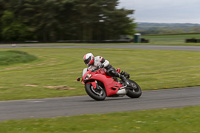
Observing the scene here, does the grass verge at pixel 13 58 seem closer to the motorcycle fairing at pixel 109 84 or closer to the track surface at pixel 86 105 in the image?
the track surface at pixel 86 105

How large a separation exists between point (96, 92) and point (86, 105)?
0.65 metres

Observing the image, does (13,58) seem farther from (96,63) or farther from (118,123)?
(118,123)

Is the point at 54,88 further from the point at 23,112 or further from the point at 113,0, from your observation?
the point at 113,0

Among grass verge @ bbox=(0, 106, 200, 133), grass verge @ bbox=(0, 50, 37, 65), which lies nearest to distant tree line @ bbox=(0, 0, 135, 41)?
grass verge @ bbox=(0, 50, 37, 65)

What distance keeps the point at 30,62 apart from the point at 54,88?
12155 mm

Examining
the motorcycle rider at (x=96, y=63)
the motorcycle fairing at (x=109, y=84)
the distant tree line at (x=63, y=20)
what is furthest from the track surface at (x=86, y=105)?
the distant tree line at (x=63, y=20)

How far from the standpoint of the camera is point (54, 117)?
732 centimetres

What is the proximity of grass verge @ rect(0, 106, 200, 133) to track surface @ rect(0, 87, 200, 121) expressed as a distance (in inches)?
28.4

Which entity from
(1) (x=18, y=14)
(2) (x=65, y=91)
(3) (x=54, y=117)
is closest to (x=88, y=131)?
(3) (x=54, y=117)

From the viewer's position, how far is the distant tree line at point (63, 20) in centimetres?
5303

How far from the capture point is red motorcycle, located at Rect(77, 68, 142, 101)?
29.8 ft

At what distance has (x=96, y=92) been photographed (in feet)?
30.3

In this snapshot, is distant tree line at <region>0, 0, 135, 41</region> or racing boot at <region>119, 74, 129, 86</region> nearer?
racing boot at <region>119, 74, 129, 86</region>

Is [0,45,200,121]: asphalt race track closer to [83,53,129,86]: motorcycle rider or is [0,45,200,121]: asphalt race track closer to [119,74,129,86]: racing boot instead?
[119,74,129,86]: racing boot
